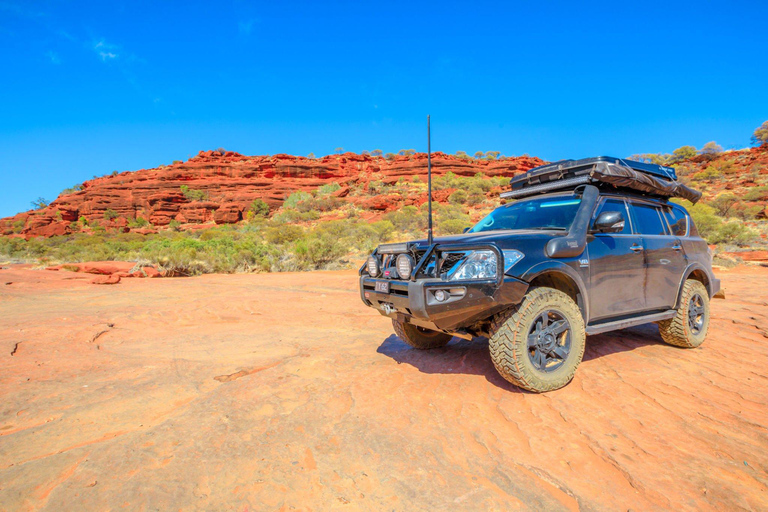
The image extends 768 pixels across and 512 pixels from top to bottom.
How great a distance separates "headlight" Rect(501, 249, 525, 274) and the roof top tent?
4.83 ft

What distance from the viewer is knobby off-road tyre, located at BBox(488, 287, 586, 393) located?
3.08 meters

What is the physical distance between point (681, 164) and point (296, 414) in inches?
2407

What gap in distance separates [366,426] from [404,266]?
138 centimetres

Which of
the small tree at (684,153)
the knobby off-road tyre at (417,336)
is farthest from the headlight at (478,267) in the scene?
the small tree at (684,153)

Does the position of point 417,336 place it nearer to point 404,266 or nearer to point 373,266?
point 373,266

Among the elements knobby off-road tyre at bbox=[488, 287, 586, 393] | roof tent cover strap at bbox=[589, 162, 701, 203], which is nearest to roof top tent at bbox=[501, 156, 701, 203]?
roof tent cover strap at bbox=[589, 162, 701, 203]

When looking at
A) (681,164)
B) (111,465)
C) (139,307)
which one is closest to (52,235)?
(139,307)

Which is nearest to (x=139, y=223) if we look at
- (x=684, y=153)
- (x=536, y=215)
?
(x=536, y=215)

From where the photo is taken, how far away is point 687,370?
3750mm

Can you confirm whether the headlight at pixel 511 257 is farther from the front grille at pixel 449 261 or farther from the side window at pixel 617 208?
the side window at pixel 617 208

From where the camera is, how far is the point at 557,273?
3367 mm

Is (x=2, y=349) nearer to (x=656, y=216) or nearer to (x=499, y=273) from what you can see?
(x=499, y=273)

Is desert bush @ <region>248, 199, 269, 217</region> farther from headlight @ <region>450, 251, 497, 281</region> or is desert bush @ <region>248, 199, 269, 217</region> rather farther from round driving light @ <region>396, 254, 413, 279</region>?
headlight @ <region>450, 251, 497, 281</region>

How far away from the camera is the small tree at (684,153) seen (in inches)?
2088
